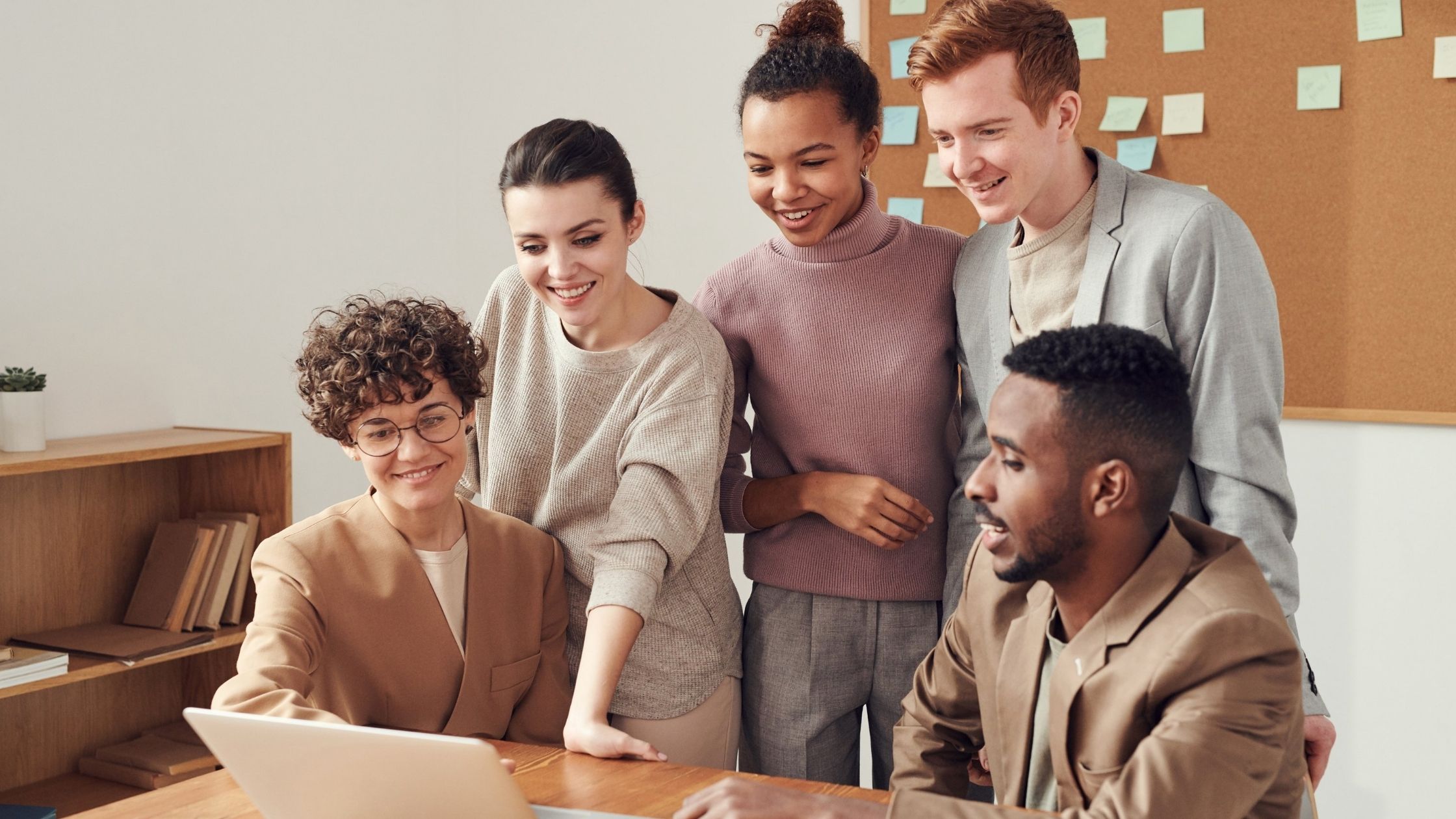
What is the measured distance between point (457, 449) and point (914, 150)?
178 centimetres

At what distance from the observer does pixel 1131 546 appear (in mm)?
1238

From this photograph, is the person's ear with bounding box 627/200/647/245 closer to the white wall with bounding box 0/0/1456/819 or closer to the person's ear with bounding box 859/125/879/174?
the person's ear with bounding box 859/125/879/174

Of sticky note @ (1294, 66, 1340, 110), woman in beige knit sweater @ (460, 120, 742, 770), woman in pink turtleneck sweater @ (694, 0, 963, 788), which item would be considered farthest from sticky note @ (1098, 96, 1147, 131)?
woman in beige knit sweater @ (460, 120, 742, 770)

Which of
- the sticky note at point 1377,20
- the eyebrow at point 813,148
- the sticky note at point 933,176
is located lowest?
the eyebrow at point 813,148

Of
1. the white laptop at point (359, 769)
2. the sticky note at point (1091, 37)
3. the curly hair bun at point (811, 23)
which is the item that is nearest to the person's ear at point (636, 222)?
the curly hair bun at point (811, 23)

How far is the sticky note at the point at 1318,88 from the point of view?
2639mm

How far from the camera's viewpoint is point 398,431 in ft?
5.40

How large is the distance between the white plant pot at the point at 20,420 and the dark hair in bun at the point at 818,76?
156 cm

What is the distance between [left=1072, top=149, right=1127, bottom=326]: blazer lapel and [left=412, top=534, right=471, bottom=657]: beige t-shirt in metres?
0.88

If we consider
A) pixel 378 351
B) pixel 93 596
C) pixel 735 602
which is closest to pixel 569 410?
pixel 378 351

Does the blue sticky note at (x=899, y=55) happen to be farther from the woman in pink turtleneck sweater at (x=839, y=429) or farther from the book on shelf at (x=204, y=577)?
the book on shelf at (x=204, y=577)

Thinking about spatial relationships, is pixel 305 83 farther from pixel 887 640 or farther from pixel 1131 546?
pixel 1131 546

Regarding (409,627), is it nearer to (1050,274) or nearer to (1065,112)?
(1050,274)

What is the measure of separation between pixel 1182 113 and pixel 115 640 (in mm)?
2562
